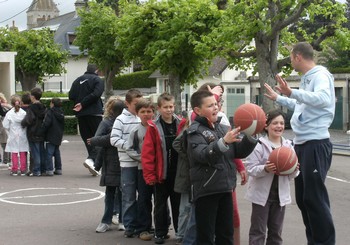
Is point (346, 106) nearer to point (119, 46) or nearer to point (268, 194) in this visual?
point (119, 46)

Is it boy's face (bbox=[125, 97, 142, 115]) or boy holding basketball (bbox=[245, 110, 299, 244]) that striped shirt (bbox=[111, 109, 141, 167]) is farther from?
boy holding basketball (bbox=[245, 110, 299, 244])

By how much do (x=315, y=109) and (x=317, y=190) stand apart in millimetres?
795

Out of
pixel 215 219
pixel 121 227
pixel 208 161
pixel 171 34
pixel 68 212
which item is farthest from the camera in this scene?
pixel 171 34

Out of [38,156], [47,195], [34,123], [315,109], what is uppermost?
[315,109]

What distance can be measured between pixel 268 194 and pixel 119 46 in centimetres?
2038

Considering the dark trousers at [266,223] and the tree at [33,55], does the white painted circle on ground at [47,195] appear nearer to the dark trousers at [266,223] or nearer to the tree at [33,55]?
the dark trousers at [266,223]

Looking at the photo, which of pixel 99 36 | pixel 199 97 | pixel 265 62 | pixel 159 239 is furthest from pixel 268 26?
pixel 99 36

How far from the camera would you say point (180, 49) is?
894 inches

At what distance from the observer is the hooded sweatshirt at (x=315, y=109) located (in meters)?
6.47

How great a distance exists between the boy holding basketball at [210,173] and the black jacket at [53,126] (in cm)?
857

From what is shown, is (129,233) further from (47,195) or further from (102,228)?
(47,195)

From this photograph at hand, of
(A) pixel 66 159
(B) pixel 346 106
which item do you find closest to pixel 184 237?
(A) pixel 66 159

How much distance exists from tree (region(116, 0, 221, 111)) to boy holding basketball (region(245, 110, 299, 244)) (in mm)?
14354

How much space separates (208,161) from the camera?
20.0ft
